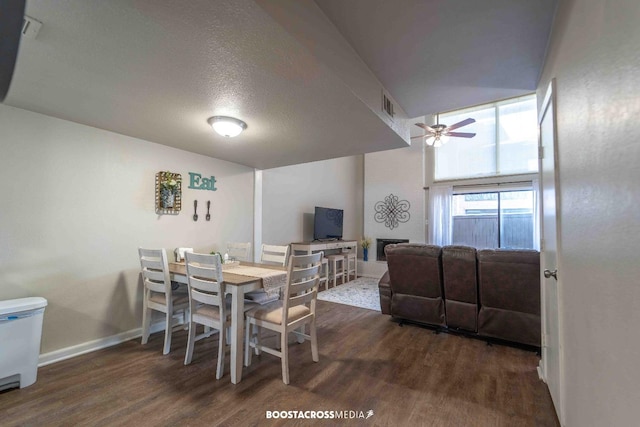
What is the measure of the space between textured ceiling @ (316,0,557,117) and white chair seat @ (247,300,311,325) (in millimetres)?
2037

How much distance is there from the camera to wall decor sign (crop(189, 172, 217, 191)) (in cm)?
346

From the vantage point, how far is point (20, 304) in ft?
6.55

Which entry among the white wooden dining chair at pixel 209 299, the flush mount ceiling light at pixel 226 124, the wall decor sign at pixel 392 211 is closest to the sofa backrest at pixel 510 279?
the white wooden dining chair at pixel 209 299

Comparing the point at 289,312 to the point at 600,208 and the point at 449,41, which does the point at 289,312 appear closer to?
the point at 600,208

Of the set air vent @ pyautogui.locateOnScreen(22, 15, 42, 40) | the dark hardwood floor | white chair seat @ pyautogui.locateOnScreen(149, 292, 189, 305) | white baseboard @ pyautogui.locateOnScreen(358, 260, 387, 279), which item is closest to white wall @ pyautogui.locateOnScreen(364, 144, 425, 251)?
white baseboard @ pyautogui.locateOnScreen(358, 260, 387, 279)

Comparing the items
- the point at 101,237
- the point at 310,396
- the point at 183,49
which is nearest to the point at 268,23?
the point at 183,49

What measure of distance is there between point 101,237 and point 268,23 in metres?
2.64

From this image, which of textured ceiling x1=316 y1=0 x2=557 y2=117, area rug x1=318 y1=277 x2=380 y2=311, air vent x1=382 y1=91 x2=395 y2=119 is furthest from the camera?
area rug x1=318 y1=277 x2=380 y2=311

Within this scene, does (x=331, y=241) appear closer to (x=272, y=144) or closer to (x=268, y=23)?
(x=272, y=144)

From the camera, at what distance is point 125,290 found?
2.87m

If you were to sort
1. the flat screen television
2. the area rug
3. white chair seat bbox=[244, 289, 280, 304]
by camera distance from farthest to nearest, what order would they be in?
the flat screen television < the area rug < white chair seat bbox=[244, 289, 280, 304]

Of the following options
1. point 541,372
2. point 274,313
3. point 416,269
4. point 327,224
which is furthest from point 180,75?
point 327,224

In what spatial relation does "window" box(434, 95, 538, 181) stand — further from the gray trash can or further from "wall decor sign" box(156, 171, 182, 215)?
the gray trash can

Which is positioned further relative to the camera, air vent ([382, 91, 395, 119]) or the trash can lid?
air vent ([382, 91, 395, 119])
